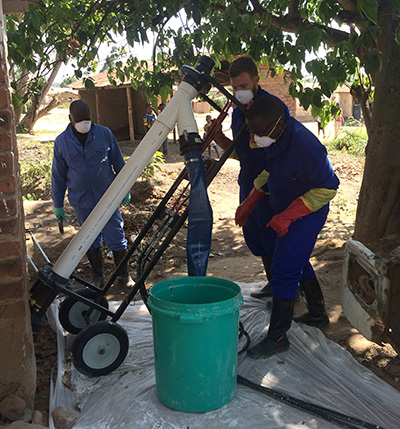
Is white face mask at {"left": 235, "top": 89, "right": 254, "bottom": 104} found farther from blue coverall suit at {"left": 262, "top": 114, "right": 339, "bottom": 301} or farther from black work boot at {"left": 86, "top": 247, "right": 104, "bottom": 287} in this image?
black work boot at {"left": 86, "top": 247, "right": 104, "bottom": 287}

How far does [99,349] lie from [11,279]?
77 cm

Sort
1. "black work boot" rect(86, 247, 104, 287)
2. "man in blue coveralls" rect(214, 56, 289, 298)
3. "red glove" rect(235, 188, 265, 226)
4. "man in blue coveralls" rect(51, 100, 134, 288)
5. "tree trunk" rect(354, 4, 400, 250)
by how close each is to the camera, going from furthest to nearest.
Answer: "black work boot" rect(86, 247, 104, 287) < "man in blue coveralls" rect(51, 100, 134, 288) < "tree trunk" rect(354, 4, 400, 250) < "red glove" rect(235, 188, 265, 226) < "man in blue coveralls" rect(214, 56, 289, 298)

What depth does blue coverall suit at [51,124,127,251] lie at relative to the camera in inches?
174

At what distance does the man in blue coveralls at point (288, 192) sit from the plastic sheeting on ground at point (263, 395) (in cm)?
20

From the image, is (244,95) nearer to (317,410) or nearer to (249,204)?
(249,204)

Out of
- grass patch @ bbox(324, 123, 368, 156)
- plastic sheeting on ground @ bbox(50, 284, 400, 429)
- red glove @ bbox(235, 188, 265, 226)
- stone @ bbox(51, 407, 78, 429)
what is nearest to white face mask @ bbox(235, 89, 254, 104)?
red glove @ bbox(235, 188, 265, 226)

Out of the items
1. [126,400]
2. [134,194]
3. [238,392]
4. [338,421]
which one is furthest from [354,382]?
[134,194]

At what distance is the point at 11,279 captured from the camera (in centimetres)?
264

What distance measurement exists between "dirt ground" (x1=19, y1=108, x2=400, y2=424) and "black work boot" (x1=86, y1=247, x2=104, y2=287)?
0.22 m

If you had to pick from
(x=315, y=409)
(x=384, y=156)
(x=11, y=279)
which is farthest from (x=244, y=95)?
(x=315, y=409)

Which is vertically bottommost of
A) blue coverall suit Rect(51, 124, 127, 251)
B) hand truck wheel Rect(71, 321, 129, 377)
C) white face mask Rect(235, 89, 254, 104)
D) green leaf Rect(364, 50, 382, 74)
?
hand truck wheel Rect(71, 321, 129, 377)

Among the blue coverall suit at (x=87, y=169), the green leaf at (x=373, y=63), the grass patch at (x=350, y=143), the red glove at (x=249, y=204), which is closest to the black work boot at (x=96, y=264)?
the blue coverall suit at (x=87, y=169)

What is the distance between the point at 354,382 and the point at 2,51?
9.12ft

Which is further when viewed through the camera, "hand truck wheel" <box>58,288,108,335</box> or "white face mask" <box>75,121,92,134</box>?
"white face mask" <box>75,121,92,134</box>
